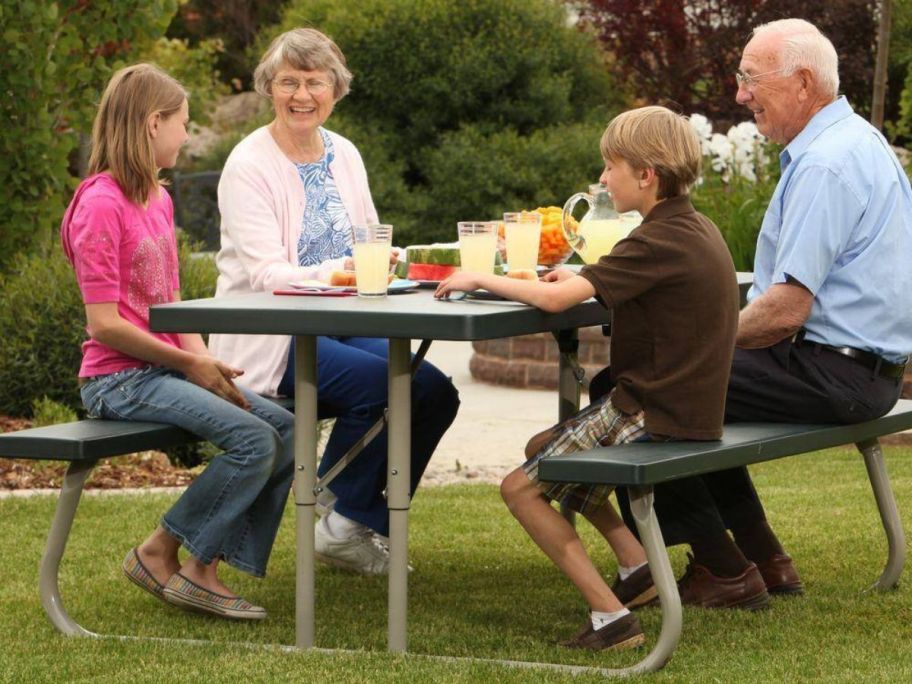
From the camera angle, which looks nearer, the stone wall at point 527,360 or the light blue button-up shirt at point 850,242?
the light blue button-up shirt at point 850,242

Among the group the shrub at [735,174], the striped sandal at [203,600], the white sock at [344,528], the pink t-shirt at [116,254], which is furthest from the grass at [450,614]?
the shrub at [735,174]

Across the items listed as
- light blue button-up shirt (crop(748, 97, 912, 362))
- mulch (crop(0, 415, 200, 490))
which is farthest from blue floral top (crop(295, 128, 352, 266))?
mulch (crop(0, 415, 200, 490))

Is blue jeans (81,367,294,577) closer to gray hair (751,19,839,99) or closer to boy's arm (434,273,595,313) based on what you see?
boy's arm (434,273,595,313)

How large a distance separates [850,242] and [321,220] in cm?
158

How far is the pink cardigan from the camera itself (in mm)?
4664

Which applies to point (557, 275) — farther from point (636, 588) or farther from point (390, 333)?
point (636, 588)

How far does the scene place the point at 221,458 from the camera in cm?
419

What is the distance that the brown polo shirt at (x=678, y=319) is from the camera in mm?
3812

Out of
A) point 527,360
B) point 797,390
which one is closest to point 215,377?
point 797,390

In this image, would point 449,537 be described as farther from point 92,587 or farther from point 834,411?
point 834,411

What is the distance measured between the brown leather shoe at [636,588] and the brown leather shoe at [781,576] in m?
0.38

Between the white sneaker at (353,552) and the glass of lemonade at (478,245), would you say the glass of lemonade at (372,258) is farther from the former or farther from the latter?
the white sneaker at (353,552)

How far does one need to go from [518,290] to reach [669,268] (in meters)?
0.36

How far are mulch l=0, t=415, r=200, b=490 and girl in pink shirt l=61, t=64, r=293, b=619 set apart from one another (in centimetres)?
213
